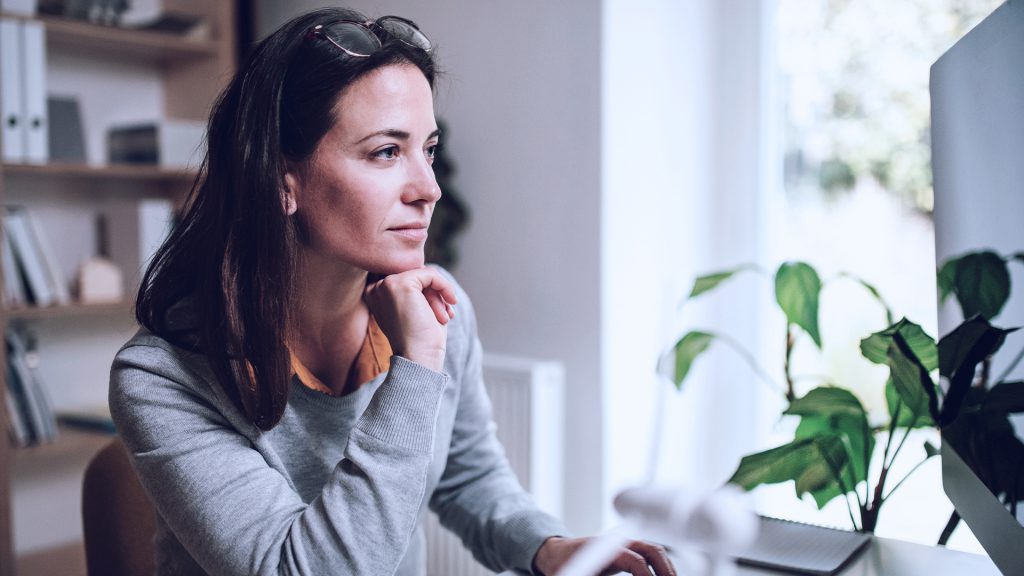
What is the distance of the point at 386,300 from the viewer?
3.40 feet

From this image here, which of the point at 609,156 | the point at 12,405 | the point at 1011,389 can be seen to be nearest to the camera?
the point at 1011,389

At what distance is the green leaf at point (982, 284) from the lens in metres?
0.81

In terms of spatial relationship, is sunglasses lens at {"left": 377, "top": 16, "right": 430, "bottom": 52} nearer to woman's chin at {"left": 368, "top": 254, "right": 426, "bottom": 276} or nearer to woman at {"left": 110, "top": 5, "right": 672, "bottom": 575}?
woman at {"left": 110, "top": 5, "right": 672, "bottom": 575}

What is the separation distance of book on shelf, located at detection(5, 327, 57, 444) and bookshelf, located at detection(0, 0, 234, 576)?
4 cm

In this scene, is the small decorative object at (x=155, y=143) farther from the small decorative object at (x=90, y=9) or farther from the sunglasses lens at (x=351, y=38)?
the sunglasses lens at (x=351, y=38)

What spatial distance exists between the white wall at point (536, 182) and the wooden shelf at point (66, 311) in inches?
37.1

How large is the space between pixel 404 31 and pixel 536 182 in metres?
1.06

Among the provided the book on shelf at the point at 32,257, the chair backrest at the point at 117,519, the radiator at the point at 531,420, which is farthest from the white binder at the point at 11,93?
the chair backrest at the point at 117,519

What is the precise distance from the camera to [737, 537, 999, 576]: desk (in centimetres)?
89

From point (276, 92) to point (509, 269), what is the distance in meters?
1.24

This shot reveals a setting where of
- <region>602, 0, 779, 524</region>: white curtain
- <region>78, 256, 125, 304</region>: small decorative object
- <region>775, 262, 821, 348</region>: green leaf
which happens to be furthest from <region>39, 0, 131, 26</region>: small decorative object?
<region>775, 262, 821, 348</region>: green leaf

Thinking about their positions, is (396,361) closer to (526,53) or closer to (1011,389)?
(1011,389)

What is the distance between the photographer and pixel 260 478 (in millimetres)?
930

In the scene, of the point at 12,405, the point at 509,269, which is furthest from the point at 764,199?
the point at 12,405
